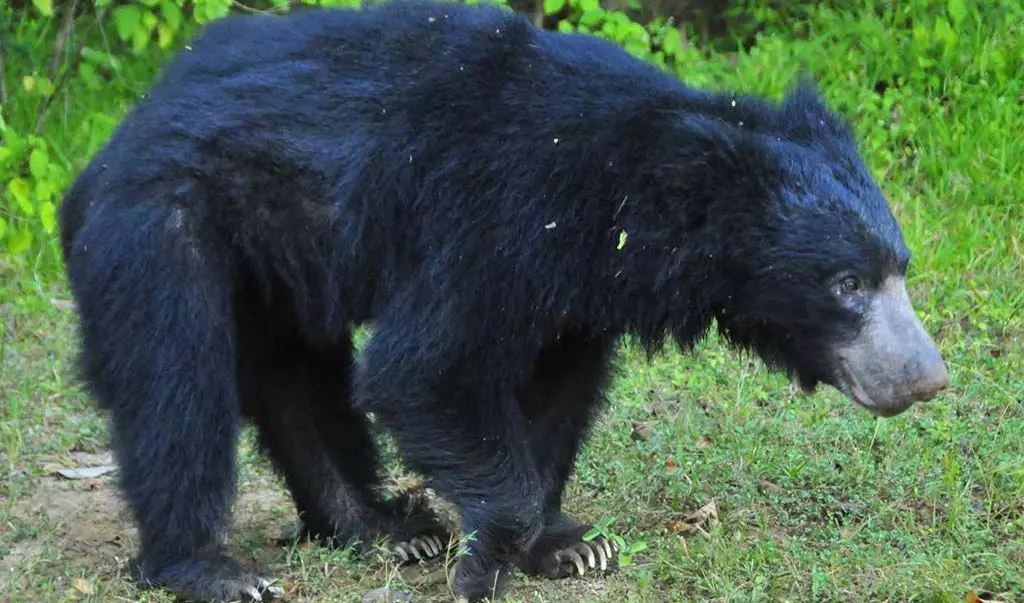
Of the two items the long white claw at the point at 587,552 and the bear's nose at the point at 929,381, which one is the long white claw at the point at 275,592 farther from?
the bear's nose at the point at 929,381

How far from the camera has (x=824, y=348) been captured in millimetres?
4105

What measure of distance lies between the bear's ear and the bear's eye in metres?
0.45

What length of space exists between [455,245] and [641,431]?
1.69 meters

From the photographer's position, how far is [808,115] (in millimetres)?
4277

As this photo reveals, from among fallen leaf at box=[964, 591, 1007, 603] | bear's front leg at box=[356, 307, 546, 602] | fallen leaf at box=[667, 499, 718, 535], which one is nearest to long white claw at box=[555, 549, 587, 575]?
bear's front leg at box=[356, 307, 546, 602]

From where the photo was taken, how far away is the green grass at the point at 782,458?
434cm

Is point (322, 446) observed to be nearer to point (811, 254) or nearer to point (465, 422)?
point (465, 422)

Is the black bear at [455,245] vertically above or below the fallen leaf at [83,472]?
above

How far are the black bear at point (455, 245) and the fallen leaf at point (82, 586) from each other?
0.14 metres

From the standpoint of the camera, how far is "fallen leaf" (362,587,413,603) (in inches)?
167

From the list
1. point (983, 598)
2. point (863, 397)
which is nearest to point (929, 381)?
point (863, 397)

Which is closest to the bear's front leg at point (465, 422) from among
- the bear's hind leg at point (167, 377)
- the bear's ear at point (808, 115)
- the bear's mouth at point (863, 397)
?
the bear's hind leg at point (167, 377)

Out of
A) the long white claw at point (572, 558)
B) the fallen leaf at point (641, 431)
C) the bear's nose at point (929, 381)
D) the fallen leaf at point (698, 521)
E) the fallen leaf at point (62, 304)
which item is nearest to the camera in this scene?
the bear's nose at point (929, 381)

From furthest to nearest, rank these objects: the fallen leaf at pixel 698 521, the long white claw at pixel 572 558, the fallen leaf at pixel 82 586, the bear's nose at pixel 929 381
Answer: the fallen leaf at pixel 698 521, the long white claw at pixel 572 558, the fallen leaf at pixel 82 586, the bear's nose at pixel 929 381
